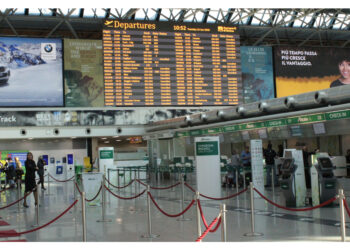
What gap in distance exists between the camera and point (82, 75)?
29.9m

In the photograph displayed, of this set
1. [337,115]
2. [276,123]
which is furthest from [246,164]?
[337,115]

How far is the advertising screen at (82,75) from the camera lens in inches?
1172

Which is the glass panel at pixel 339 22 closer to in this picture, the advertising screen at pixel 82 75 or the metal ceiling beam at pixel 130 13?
the metal ceiling beam at pixel 130 13

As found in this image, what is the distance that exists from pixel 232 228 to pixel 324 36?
31.3m

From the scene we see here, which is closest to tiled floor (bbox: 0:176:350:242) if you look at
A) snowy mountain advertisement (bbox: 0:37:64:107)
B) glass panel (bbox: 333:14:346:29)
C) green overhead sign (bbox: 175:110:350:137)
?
green overhead sign (bbox: 175:110:350:137)

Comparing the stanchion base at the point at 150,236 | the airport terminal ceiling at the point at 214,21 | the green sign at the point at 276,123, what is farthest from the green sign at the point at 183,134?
the stanchion base at the point at 150,236

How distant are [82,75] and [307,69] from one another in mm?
13921

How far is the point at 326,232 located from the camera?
9367mm

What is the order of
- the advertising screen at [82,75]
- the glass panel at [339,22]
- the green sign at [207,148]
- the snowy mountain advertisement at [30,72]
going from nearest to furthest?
the green sign at [207,148], the snowy mountain advertisement at [30,72], the advertising screen at [82,75], the glass panel at [339,22]

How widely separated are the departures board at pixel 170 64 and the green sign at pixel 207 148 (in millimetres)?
12179

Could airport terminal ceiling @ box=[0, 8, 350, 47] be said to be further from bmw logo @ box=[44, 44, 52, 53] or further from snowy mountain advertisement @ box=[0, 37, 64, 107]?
bmw logo @ box=[44, 44, 52, 53]

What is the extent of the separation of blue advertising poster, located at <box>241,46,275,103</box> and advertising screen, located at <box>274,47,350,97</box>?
0.51 metres

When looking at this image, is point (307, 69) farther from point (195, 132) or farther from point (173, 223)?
point (173, 223)

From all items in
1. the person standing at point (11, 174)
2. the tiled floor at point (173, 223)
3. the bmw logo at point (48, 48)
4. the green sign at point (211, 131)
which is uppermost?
the bmw logo at point (48, 48)
